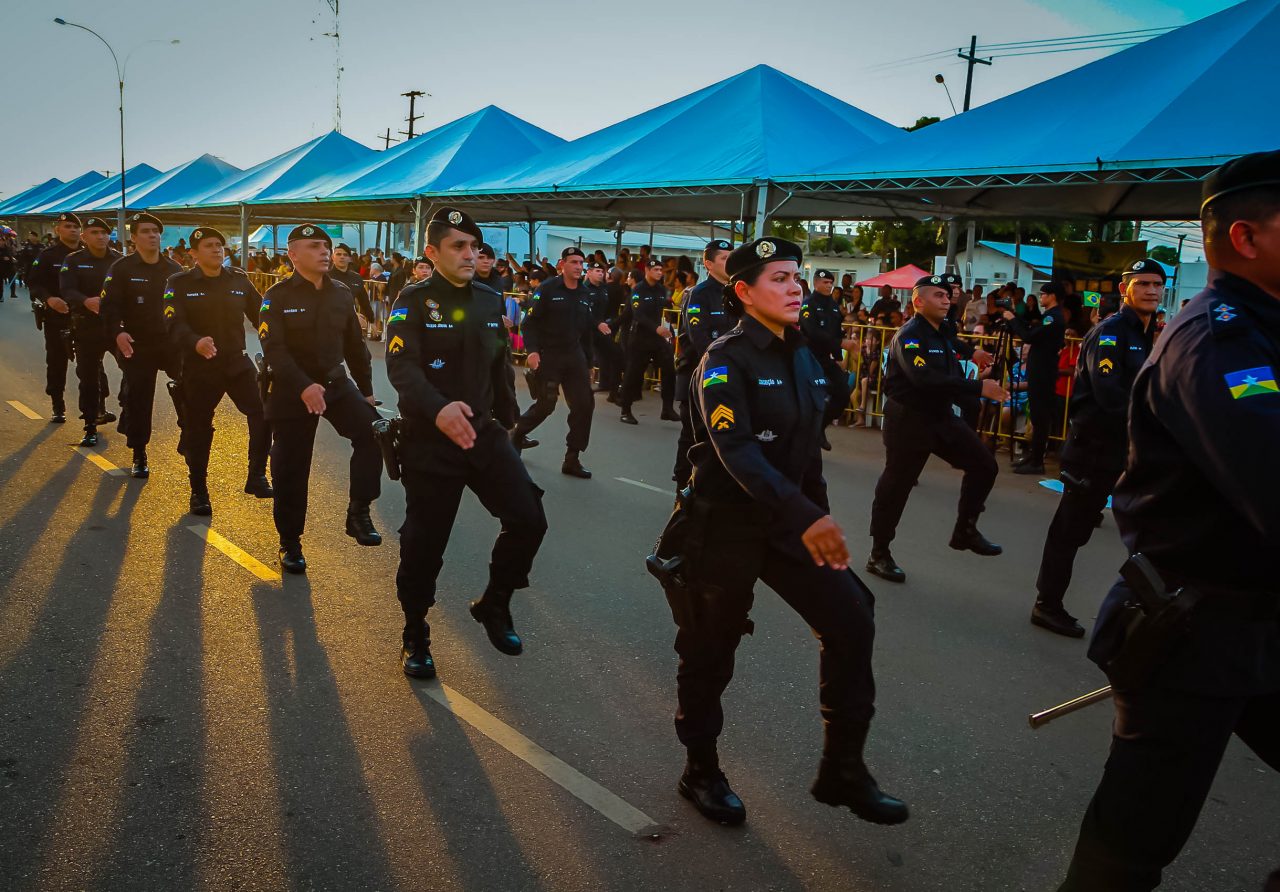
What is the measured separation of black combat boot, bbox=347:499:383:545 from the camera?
20.9 ft

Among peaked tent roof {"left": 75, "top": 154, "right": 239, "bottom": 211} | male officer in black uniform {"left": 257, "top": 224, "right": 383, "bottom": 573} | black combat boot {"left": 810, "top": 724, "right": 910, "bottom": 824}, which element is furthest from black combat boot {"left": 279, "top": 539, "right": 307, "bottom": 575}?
peaked tent roof {"left": 75, "top": 154, "right": 239, "bottom": 211}

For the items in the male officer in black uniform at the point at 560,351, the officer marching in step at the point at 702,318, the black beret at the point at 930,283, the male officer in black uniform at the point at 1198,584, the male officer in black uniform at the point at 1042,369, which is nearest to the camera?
the male officer in black uniform at the point at 1198,584

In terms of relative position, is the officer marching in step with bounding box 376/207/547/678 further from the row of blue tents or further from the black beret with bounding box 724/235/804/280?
the row of blue tents

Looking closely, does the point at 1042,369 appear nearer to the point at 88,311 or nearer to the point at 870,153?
the point at 870,153

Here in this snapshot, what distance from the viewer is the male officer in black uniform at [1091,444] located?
5219 millimetres

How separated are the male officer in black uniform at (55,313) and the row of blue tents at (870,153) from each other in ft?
28.7

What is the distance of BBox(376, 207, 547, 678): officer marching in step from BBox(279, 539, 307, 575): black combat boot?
5.19 feet

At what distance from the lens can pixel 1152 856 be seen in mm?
2227

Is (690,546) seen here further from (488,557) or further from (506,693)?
(488,557)

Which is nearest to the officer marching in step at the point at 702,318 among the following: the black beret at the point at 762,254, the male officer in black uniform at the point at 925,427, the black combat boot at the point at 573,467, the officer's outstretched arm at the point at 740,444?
the black combat boot at the point at 573,467

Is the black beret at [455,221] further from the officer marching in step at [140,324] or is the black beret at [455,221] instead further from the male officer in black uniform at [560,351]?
the male officer in black uniform at [560,351]

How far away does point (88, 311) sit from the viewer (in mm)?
9367

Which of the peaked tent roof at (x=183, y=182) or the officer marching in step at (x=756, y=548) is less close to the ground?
the peaked tent roof at (x=183, y=182)

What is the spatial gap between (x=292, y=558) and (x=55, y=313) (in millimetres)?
6061
